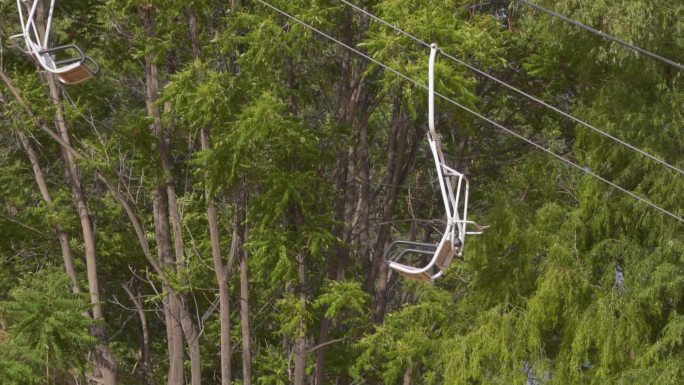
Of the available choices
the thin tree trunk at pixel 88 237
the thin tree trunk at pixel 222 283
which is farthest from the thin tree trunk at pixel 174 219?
the thin tree trunk at pixel 88 237

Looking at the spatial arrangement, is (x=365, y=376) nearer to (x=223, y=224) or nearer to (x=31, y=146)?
(x=223, y=224)

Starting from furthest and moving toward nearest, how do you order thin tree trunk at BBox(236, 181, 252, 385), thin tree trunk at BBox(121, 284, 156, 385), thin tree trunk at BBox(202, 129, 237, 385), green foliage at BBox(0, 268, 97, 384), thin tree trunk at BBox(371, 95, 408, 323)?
thin tree trunk at BBox(121, 284, 156, 385), thin tree trunk at BBox(371, 95, 408, 323), thin tree trunk at BBox(236, 181, 252, 385), thin tree trunk at BBox(202, 129, 237, 385), green foliage at BBox(0, 268, 97, 384)

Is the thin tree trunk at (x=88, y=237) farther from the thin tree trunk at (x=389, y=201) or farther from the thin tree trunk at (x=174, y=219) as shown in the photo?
the thin tree trunk at (x=389, y=201)

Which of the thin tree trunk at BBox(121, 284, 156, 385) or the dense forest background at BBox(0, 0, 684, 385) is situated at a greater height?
the dense forest background at BBox(0, 0, 684, 385)

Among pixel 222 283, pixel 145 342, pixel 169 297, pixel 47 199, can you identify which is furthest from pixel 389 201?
pixel 145 342

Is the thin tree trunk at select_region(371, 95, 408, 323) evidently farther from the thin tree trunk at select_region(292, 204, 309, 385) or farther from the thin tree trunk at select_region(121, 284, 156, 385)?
the thin tree trunk at select_region(121, 284, 156, 385)

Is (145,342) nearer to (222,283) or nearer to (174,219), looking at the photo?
(174,219)

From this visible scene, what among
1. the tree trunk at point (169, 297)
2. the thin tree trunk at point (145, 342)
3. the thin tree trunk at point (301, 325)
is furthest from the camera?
the thin tree trunk at point (145, 342)

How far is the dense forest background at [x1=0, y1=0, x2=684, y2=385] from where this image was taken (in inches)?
548

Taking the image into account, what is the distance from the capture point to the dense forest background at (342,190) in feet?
45.6

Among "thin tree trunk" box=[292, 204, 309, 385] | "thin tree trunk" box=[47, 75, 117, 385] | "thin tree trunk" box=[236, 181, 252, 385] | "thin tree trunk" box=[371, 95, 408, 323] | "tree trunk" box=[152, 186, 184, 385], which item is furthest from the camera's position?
"thin tree trunk" box=[371, 95, 408, 323]

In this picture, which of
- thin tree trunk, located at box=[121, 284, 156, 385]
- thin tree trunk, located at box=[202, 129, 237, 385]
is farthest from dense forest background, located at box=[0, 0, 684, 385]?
thin tree trunk, located at box=[121, 284, 156, 385]

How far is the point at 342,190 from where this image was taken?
17.6 meters

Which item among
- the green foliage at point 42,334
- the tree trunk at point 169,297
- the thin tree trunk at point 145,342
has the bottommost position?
the thin tree trunk at point 145,342
